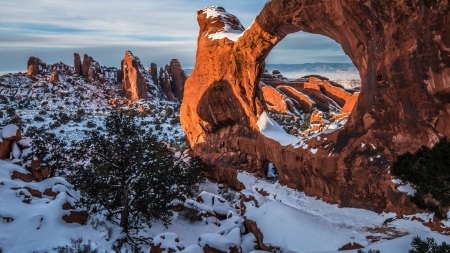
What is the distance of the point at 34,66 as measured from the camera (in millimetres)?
65875

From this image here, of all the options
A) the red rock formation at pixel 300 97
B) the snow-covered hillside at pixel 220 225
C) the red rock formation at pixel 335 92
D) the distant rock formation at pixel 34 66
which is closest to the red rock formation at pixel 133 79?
the distant rock formation at pixel 34 66

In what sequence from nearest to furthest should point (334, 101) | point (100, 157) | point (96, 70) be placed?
point (100, 157)
point (334, 101)
point (96, 70)

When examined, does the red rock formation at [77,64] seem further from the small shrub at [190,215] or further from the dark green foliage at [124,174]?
the dark green foliage at [124,174]

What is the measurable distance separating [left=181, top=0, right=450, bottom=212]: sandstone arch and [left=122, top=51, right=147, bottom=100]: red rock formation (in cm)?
4535

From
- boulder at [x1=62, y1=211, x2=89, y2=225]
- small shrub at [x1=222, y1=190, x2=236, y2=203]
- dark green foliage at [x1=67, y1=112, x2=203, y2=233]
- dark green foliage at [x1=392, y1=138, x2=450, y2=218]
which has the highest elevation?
dark green foliage at [x1=392, y1=138, x2=450, y2=218]

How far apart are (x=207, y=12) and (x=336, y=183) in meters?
15.2

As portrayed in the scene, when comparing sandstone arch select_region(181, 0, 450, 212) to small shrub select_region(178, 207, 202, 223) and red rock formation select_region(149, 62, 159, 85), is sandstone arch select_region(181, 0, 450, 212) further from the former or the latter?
red rock formation select_region(149, 62, 159, 85)

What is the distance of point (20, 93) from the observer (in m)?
57.8

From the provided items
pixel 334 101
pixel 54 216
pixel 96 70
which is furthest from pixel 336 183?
pixel 96 70

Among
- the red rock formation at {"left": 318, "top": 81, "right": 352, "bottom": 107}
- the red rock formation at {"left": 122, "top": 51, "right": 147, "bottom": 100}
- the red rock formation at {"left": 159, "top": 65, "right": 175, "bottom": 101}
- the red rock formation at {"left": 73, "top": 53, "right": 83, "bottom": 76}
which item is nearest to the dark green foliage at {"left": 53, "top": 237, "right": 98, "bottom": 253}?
the red rock formation at {"left": 318, "top": 81, "right": 352, "bottom": 107}

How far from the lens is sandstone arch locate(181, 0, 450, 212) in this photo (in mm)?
8789

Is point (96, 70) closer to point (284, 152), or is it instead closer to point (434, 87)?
point (284, 152)

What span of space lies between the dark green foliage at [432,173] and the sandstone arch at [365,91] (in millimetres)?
4535

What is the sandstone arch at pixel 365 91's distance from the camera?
8.79 meters
